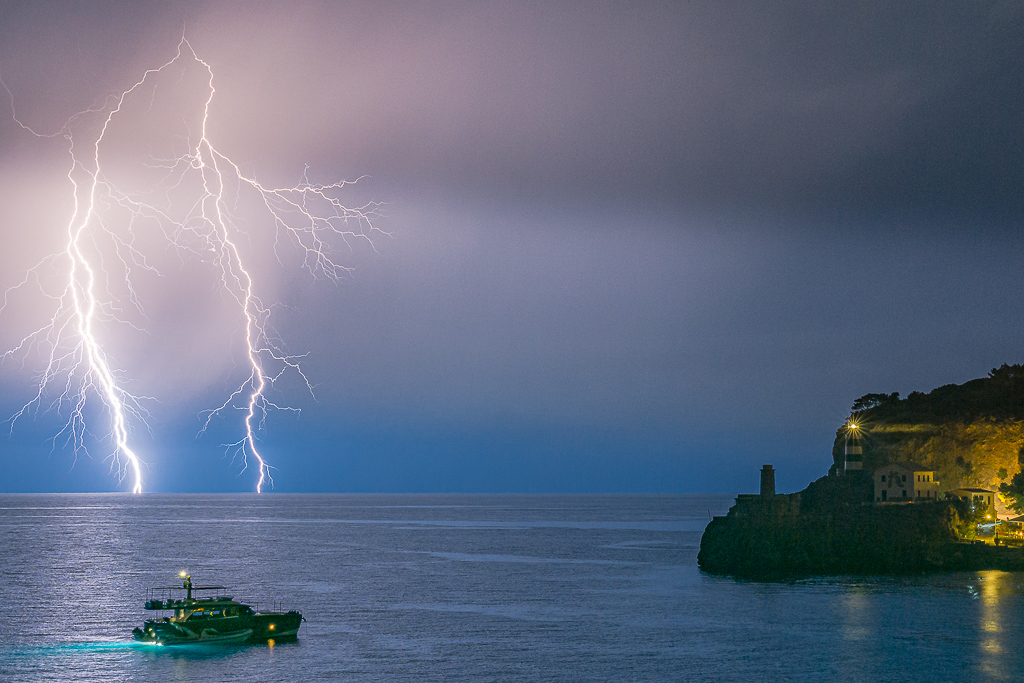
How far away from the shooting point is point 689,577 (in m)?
103

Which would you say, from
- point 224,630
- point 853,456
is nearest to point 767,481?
point 853,456

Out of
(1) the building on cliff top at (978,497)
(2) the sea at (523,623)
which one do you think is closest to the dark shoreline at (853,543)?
(2) the sea at (523,623)

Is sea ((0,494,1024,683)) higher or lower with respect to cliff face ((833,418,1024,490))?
lower

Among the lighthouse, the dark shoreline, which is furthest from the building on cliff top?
the lighthouse

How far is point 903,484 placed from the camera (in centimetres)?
11362

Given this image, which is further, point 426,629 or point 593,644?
point 426,629

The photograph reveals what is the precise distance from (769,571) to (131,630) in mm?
61009

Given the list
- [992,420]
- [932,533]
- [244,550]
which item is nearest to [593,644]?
[932,533]

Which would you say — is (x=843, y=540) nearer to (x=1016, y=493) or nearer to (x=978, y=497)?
(x=978, y=497)

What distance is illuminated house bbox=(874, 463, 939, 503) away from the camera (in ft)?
371

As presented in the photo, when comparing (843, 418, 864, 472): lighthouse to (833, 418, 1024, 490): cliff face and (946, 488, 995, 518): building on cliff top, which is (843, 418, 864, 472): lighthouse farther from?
(946, 488, 995, 518): building on cliff top

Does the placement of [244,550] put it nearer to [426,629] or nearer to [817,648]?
[426,629]

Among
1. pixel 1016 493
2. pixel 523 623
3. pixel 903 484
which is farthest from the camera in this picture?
pixel 903 484

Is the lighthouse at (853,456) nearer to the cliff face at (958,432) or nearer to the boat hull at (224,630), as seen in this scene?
the cliff face at (958,432)
